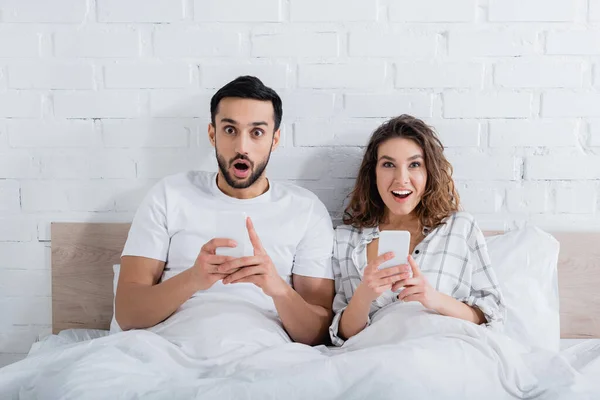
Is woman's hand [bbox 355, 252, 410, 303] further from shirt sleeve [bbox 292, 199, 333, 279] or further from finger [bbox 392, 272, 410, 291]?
shirt sleeve [bbox 292, 199, 333, 279]

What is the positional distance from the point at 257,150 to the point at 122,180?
0.54 metres

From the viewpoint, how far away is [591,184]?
190cm

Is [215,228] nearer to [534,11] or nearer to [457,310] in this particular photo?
[457,310]

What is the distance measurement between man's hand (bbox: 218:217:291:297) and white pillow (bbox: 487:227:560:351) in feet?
2.28

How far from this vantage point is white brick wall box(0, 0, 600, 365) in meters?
1.85

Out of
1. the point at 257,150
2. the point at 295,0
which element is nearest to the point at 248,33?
the point at 295,0

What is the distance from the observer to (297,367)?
4.16ft

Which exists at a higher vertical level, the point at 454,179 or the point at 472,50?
the point at 472,50

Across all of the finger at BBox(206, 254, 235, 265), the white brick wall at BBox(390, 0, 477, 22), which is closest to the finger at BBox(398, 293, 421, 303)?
the finger at BBox(206, 254, 235, 265)

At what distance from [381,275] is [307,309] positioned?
0.87 feet

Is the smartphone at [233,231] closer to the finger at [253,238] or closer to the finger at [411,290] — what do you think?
the finger at [253,238]

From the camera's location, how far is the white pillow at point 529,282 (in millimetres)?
1673

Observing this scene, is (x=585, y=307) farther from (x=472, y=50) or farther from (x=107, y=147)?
(x=107, y=147)

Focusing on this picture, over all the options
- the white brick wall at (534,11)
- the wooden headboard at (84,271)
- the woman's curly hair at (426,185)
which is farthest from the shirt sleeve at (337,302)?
the white brick wall at (534,11)
